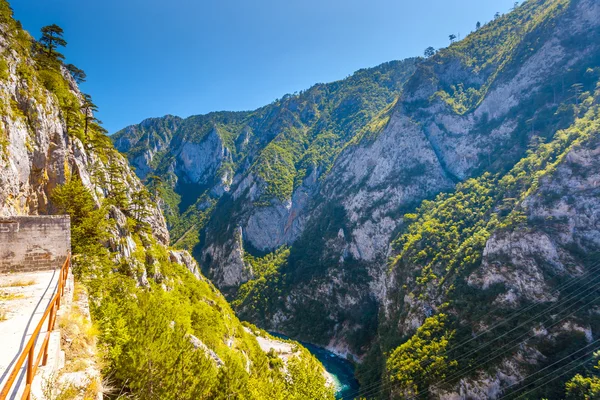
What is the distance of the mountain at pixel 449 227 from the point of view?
41031 millimetres

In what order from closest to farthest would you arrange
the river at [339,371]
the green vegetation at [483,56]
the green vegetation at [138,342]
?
the green vegetation at [138,342] < the river at [339,371] < the green vegetation at [483,56]

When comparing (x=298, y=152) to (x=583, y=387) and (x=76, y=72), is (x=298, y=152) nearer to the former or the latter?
(x=76, y=72)

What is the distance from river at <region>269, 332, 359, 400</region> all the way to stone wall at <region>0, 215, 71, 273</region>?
58508mm

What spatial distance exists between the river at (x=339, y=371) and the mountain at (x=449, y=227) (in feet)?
10.9

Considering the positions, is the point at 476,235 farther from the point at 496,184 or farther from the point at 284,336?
the point at 284,336

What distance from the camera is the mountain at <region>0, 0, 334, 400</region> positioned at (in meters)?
10.5

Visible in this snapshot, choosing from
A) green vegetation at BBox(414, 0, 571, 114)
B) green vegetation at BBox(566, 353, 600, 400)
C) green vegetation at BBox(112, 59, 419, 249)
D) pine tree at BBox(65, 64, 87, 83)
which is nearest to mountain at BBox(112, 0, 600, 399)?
green vegetation at BBox(414, 0, 571, 114)

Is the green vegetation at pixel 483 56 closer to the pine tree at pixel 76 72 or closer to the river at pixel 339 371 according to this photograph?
the river at pixel 339 371

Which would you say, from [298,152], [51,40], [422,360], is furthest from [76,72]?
[298,152]

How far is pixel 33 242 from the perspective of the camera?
12.7 meters

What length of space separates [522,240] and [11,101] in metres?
64.5

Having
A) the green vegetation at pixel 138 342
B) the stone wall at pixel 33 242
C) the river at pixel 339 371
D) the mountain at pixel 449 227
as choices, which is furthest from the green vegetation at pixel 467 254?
the stone wall at pixel 33 242

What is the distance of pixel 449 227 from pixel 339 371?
144 ft

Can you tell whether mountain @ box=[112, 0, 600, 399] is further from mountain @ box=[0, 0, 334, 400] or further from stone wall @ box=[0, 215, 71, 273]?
stone wall @ box=[0, 215, 71, 273]
